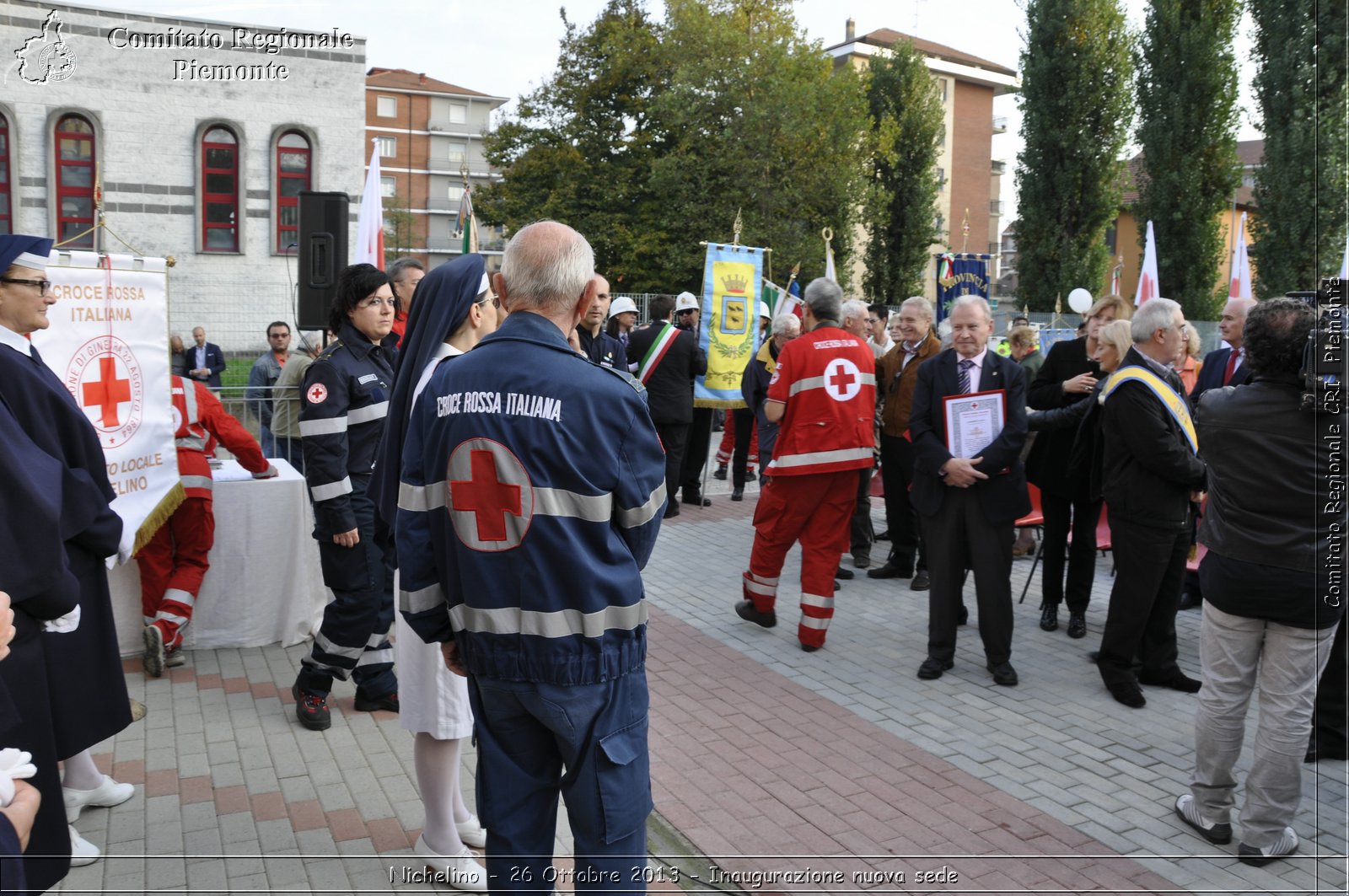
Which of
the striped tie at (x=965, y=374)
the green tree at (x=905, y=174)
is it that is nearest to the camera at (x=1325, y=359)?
the striped tie at (x=965, y=374)

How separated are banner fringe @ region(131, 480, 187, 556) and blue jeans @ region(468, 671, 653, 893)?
3.47 m

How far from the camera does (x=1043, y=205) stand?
988 inches

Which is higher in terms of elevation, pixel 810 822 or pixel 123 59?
pixel 123 59

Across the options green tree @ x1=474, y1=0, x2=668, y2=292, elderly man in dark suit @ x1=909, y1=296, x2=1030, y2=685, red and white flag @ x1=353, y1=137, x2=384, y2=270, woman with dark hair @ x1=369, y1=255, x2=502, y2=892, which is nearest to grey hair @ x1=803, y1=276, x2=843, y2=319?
elderly man in dark suit @ x1=909, y1=296, x2=1030, y2=685

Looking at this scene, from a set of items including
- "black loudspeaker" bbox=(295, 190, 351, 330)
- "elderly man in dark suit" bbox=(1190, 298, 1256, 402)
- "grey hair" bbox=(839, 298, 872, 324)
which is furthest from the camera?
"black loudspeaker" bbox=(295, 190, 351, 330)

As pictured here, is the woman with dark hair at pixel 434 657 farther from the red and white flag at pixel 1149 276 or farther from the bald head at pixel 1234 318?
the red and white flag at pixel 1149 276

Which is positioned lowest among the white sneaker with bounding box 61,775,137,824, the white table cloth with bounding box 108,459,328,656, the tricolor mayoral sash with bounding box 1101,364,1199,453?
the white sneaker with bounding box 61,775,137,824

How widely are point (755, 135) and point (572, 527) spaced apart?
2520 cm

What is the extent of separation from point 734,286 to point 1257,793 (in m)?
8.75

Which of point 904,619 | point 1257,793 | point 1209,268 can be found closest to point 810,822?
point 1257,793

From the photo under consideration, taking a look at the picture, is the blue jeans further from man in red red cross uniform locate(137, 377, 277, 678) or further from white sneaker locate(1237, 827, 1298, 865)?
man in red red cross uniform locate(137, 377, 277, 678)

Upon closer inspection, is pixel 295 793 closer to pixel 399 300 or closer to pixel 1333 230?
pixel 399 300

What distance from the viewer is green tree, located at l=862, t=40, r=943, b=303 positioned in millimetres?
32656

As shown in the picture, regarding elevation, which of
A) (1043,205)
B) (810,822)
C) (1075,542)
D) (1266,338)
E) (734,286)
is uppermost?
(1043,205)
